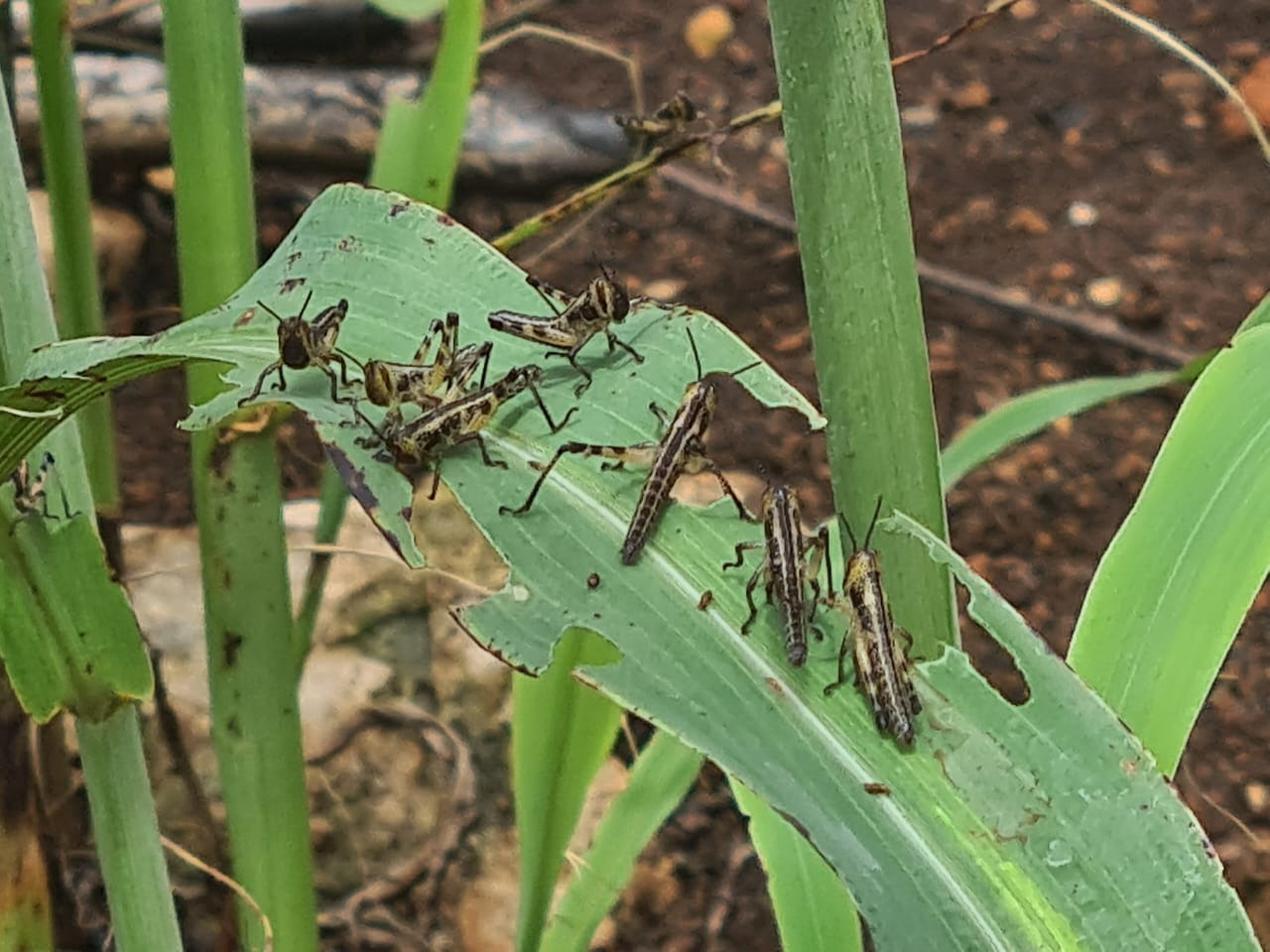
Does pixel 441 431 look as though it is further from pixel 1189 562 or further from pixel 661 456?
pixel 1189 562

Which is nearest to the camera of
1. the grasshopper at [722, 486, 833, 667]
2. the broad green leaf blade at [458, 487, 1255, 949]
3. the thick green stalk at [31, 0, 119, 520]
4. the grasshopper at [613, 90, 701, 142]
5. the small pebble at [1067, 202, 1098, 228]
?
the broad green leaf blade at [458, 487, 1255, 949]

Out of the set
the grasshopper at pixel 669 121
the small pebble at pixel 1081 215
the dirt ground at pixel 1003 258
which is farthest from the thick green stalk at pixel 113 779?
the small pebble at pixel 1081 215

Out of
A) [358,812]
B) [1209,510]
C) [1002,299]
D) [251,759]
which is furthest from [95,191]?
[1209,510]

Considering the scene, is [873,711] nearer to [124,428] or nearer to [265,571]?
[265,571]

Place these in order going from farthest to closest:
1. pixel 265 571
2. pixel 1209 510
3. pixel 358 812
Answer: pixel 358 812, pixel 265 571, pixel 1209 510

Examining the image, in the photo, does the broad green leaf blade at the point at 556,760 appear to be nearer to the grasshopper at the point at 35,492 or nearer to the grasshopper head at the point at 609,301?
the grasshopper head at the point at 609,301

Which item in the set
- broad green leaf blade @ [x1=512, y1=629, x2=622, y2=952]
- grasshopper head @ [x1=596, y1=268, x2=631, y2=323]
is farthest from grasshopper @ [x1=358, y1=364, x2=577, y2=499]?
broad green leaf blade @ [x1=512, y1=629, x2=622, y2=952]

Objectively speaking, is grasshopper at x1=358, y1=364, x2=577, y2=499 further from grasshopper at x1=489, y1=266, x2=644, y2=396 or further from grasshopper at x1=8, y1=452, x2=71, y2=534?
grasshopper at x1=8, y1=452, x2=71, y2=534
